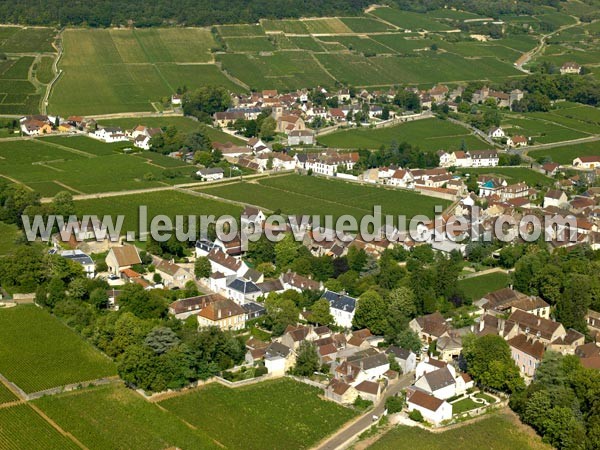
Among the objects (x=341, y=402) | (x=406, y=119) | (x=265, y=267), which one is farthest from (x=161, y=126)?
(x=341, y=402)

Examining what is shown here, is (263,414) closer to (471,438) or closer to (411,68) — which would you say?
(471,438)

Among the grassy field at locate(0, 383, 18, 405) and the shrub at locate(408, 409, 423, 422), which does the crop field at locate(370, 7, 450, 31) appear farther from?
the grassy field at locate(0, 383, 18, 405)

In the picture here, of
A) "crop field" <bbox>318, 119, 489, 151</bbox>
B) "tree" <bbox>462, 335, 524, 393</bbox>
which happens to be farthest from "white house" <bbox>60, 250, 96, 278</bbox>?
"crop field" <bbox>318, 119, 489, 151</bbox>

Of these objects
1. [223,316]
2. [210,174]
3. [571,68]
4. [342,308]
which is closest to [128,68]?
[210,174]

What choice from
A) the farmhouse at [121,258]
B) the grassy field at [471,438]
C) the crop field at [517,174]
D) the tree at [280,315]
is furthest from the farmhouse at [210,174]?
the grassy field at [471,438]

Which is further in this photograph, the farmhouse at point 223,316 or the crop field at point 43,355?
the farmhouse at point 223,316

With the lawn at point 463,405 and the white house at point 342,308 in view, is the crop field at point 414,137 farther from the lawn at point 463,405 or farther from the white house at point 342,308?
the lawn at point 463,405

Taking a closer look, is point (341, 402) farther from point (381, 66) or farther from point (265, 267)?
point (381, 66)
